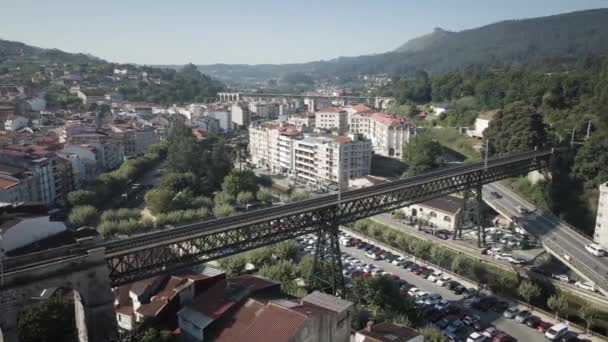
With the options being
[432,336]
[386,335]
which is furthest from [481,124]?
[386,335]

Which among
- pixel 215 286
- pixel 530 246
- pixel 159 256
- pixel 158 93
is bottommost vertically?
pixel 530 246

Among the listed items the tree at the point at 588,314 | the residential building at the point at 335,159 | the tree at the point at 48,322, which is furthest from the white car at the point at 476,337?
the residential building at the point at 335,159

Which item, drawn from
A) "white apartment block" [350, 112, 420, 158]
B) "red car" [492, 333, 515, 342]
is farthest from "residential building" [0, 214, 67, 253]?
"white apartment block" [350, 112, 420, 158]

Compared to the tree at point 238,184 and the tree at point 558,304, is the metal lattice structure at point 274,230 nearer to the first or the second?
the tree at point 558,304

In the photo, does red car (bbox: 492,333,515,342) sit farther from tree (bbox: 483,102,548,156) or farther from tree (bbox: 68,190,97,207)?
tree (bbox: 68,190,97,207)

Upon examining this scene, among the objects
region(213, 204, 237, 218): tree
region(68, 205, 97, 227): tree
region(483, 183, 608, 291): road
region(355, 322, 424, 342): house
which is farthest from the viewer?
region(213, 204, 237, 218): tree

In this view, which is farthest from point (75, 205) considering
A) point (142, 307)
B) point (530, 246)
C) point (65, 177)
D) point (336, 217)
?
point (530, 246)

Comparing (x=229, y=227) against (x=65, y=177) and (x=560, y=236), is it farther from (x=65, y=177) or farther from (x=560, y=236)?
(x=65, y=177)
